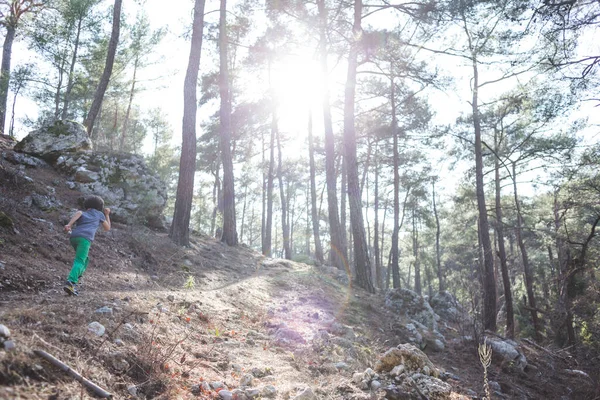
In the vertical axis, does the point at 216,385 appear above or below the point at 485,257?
below

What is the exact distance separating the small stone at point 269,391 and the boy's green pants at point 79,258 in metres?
2.53

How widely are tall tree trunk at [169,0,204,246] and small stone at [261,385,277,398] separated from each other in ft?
20.1

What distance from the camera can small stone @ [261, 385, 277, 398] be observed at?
2.96m

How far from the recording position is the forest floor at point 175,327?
249 cm

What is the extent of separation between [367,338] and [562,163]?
10496 mm

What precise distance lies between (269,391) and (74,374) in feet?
5.16

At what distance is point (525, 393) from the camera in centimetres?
582

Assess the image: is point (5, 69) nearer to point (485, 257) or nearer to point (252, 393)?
point (252, 393)


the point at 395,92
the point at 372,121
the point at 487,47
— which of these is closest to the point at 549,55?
the point at 487,47

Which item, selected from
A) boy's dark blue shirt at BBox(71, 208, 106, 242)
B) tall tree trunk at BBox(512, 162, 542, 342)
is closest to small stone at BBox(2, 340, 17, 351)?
boy's dark blue shirt at BBox(71, 208, 106, 242)

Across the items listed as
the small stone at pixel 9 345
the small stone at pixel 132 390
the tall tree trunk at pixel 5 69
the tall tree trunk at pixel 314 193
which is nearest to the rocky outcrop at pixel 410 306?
the tall tree trunk at pixel 314 193

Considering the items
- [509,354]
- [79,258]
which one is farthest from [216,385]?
[509,354]

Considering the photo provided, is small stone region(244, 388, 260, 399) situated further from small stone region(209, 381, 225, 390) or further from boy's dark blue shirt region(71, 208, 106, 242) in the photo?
boy's dark blue shirt region(71, 208, 106, 242)

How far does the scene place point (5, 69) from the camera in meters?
13.8
